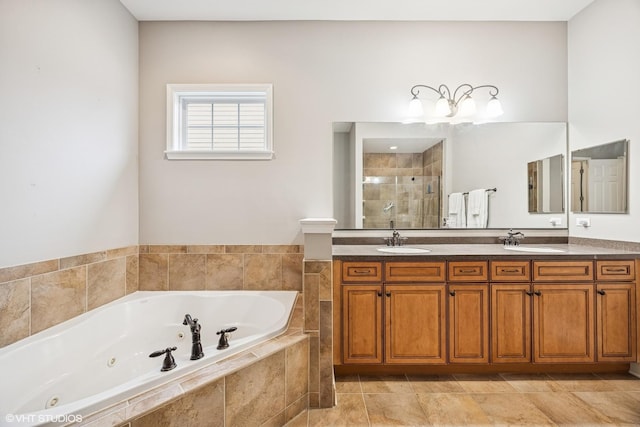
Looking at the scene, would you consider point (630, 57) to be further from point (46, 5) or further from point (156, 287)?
point (156, 287)

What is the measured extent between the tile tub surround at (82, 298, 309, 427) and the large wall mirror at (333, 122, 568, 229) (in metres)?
1.28

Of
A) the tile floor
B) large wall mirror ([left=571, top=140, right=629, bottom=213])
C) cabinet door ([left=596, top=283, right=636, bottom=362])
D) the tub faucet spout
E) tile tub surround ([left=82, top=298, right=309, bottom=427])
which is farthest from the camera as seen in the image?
large wall mirror ([left=571, top=140, right=629, bottom=213])

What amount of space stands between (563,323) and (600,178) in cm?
118

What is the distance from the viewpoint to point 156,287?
2568mm

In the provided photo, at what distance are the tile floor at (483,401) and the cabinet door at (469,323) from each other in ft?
0.64

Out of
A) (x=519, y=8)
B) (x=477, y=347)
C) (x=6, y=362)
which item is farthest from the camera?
(x=519, y=8)

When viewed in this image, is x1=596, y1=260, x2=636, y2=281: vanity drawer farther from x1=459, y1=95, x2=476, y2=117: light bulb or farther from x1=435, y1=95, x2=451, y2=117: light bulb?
x1=435, y1=95, x2=451, y2=117: light bulb

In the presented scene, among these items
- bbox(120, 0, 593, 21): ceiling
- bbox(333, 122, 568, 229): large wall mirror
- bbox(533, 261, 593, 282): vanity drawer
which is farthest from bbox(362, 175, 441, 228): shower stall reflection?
bbox(120, 0, 593, 21): ceiling

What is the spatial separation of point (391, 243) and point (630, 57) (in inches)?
85.3

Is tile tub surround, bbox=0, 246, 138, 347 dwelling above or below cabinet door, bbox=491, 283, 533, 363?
above

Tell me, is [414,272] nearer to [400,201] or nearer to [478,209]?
[400,201]

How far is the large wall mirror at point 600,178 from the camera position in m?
2.23

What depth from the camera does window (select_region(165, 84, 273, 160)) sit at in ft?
8.55

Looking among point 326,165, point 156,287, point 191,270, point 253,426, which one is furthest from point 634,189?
point 156,287
